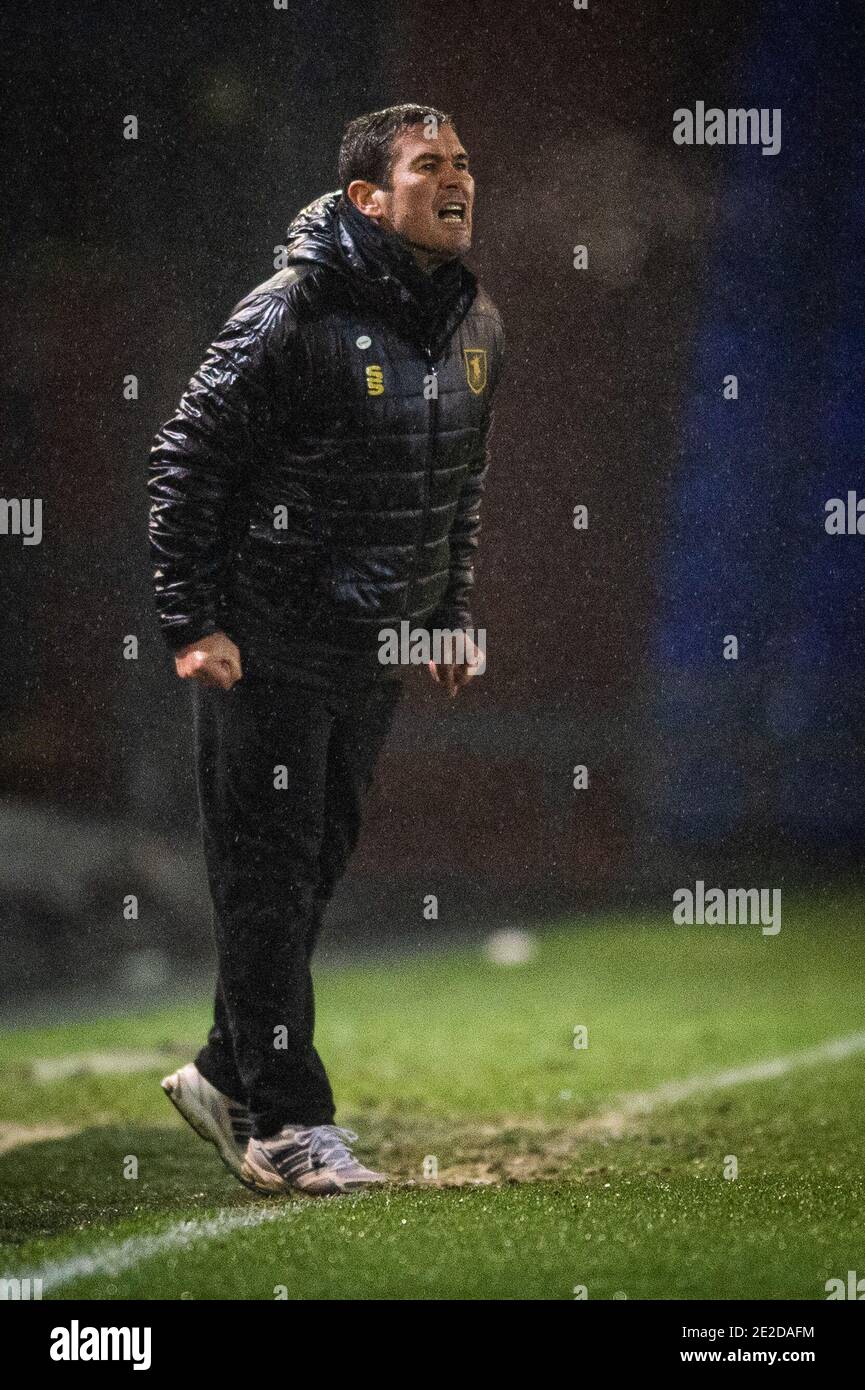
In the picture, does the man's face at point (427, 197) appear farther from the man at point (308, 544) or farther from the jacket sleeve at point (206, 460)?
the jacket sleeve at point (206, 460)

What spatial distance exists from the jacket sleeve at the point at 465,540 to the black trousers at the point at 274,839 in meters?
0.18

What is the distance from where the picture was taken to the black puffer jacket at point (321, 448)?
320 centimetres

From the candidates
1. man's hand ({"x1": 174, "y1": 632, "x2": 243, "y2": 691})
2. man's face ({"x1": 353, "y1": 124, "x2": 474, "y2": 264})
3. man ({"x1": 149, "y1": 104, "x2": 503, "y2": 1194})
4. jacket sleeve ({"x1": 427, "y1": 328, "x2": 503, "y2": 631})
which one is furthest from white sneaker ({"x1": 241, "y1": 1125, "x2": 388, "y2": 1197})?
man's face ({"x1": 353, "y1": 124, "x2": 474, "y2": 264})

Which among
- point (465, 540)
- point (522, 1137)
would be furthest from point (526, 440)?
point (522, 1137)

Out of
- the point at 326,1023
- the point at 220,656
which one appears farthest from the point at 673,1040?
the point at 220,656

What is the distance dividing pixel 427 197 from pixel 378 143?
14cm

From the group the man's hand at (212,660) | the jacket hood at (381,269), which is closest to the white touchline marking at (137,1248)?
the man's hand at (212,660)

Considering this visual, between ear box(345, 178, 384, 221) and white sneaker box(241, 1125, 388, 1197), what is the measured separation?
155 centimetres

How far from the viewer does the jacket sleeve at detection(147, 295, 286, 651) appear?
3.20 metres

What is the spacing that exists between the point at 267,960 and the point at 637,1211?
2.44ft

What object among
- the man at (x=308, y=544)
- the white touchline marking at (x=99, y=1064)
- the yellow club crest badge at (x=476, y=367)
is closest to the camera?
the man at (x=308, y=544)

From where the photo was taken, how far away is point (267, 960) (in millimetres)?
3371

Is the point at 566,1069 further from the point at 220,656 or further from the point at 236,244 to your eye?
the point at 236,244

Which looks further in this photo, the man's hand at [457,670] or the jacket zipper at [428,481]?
the man's hand at [457,670]
